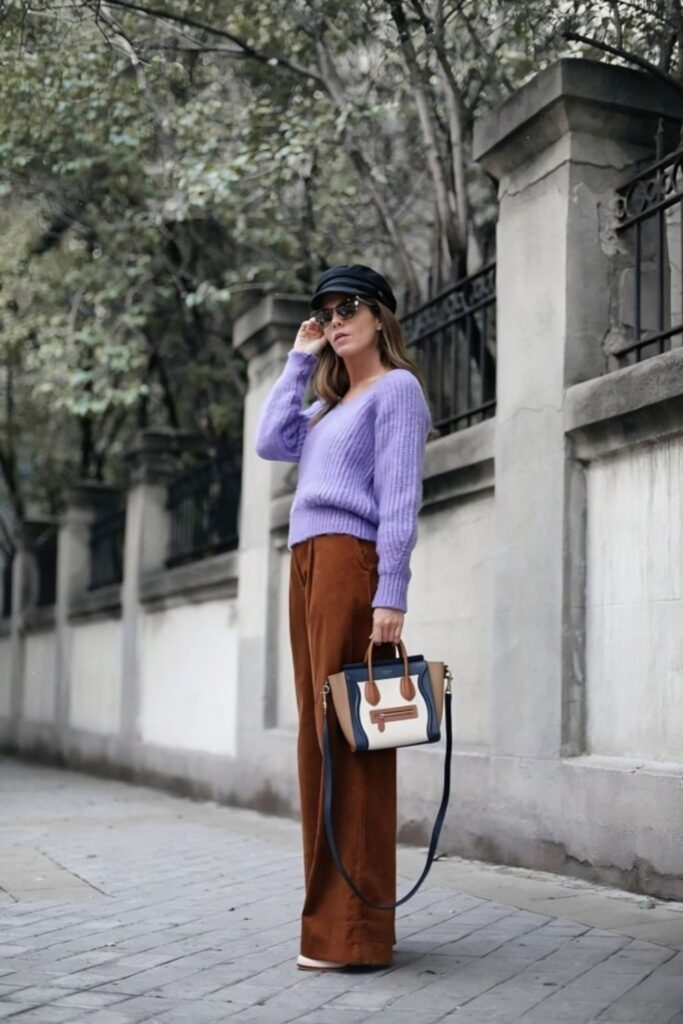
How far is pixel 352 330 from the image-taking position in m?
4.43

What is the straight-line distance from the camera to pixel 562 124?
20.6ft

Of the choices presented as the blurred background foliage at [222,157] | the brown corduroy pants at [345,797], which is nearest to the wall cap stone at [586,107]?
the blurred background foliage at [222,157]

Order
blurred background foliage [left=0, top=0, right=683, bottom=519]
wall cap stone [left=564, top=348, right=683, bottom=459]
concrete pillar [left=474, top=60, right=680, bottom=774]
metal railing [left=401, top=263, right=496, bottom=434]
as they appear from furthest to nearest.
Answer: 1. blurred background foliage [left=0, top=0, right=683, bottom=519]
2. metal railing [left=401, top=263, right=496, bottom=434]
3. concrete pillar [left=474, top=60, right=680, bottom=774]
4. wall cap stone [left=564, top=348, right=683, bottom=459]

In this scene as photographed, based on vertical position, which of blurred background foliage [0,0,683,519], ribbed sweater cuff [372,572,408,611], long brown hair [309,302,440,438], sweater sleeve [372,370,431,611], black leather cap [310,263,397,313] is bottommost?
ribbed sweater cuff [372,572,408,611]

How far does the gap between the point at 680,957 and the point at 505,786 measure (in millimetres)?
2249

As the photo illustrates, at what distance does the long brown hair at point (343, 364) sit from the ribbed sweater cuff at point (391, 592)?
26.0 inches

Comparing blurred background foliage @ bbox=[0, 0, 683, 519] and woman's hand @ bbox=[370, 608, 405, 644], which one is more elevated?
blurred background foliage @ bbox=[0, 0, 683, 519]

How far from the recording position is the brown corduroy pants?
4121 mm

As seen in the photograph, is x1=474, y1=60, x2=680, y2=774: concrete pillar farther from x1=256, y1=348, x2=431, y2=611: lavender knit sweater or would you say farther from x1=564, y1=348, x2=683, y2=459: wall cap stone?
x1=256, y1=348, x2=431, y2=611: lavender knit sweater

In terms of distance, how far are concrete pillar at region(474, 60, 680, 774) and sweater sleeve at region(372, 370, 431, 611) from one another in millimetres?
1990

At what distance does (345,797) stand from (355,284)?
1.54 m

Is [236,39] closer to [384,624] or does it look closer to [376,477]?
[376,477]

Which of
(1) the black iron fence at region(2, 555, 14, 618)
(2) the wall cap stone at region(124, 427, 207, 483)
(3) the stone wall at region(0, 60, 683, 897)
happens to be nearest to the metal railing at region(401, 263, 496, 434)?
(3) the stone wall at region(0, 60, 683, 897)

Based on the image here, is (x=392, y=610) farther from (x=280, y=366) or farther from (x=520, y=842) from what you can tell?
(x=280, y=366)
